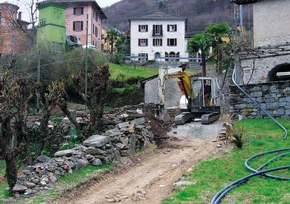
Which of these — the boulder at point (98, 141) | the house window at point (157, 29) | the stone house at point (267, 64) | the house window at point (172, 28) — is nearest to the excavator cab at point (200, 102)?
the stone house at point (267, 64)

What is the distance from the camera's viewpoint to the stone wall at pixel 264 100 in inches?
745

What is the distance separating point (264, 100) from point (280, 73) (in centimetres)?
459

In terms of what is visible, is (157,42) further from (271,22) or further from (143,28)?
(271,22)

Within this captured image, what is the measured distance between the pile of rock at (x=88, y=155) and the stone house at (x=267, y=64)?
20.1 feet

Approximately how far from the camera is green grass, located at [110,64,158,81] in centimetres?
4138

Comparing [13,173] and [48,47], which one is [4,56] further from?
[13,173]

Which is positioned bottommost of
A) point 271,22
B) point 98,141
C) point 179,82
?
point 98,141

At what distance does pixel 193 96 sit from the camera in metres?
25.2

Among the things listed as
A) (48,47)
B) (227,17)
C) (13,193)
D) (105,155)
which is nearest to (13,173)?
(13,193)

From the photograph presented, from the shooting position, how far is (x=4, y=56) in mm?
38094

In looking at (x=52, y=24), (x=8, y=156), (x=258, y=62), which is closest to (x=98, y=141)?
(x=8, y=156)

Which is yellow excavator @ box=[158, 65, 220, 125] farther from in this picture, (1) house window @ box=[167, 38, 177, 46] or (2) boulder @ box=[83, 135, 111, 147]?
(1) house window @ box=[167, 38, 177, 46]

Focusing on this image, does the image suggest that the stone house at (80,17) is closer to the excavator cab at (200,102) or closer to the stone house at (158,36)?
the stone house at (158,36)

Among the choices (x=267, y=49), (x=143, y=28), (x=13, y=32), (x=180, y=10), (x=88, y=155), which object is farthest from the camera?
(x=180, y=10)
